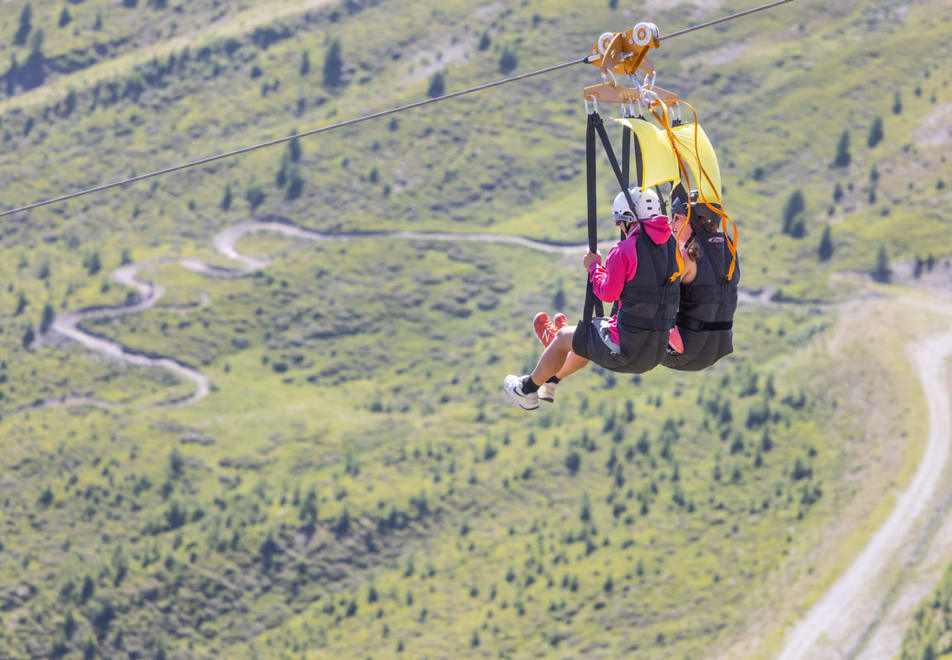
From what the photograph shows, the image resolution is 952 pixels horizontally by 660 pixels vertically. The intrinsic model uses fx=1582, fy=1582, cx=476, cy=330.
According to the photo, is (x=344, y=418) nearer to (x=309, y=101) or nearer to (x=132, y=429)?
(x=132, y=429)

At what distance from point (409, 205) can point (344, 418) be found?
98.3ft

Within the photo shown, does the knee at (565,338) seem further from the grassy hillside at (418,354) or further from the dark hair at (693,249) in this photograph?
the grassy hillside at (418,354)

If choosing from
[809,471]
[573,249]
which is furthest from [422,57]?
[809,471]

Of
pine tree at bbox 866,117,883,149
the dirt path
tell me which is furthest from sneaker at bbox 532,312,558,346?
pine tree at bbox 866,117,883,149

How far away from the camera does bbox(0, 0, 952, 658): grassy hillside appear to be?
83375 millimetres

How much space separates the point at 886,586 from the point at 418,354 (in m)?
45.3

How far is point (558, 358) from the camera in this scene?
63.5 feet

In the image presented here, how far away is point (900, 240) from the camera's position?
108 meters

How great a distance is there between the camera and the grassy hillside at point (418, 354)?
83.4m

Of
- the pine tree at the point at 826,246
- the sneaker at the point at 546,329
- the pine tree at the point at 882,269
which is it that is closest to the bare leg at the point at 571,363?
the sneaker at the point at 546,329

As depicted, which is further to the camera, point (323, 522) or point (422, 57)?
point (422, 57)

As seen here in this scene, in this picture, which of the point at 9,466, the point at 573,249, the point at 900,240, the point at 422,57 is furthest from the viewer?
the point at 422,57

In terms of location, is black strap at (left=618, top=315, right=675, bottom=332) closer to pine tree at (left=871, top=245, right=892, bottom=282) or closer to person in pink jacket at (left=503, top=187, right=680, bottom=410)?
person in pink jacket at (left=503, top=187, right=680, bottom=410)

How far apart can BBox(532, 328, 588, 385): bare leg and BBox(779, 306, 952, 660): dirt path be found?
181 feet
